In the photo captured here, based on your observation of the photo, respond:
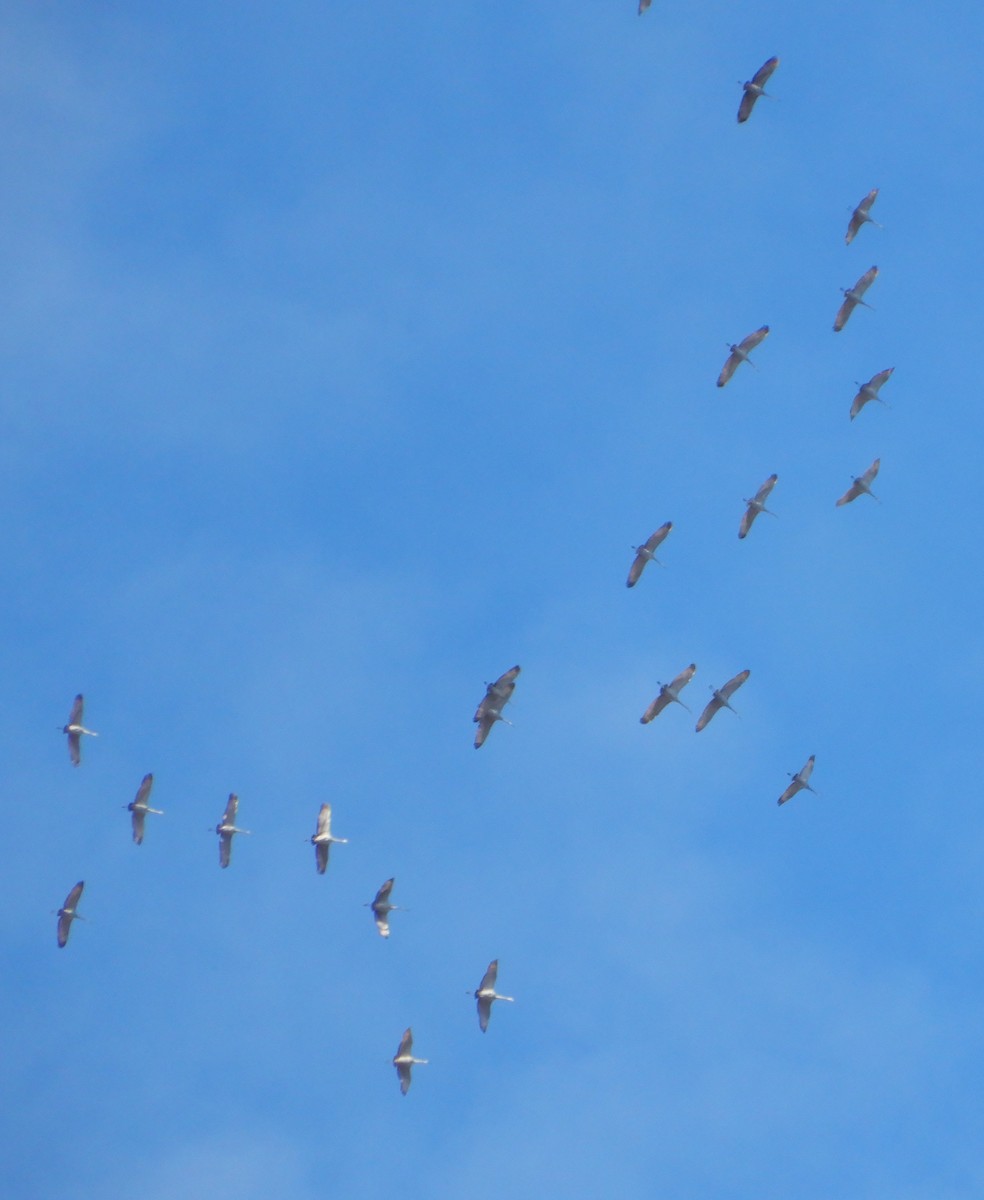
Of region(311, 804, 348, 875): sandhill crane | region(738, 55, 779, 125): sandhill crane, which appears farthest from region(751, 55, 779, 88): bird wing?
region(311, 804, 348, 875): sandhill crane

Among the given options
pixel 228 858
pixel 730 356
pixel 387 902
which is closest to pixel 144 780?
pixel 228 858

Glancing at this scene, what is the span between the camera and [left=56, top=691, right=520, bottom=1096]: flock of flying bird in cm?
8238

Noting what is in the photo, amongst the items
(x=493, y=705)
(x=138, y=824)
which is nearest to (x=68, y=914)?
(x=138, y=824)

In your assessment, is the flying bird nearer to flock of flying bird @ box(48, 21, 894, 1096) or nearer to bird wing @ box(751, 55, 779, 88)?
flock of flying bird @ box(48, 21, 894, 1096)

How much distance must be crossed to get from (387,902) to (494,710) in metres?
10.1

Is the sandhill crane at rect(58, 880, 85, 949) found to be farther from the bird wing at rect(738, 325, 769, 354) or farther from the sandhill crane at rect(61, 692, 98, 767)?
the bird wing at rect(738, 325, 769, 354)

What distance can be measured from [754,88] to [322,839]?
35.7 m

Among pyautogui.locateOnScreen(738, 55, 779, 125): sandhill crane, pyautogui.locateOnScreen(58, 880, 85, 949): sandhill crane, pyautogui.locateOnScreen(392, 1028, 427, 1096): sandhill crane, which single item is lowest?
pyautogui.locateOnScreen(392, 1028, 427, 1096): sandhill crane

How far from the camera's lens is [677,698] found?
8638cm

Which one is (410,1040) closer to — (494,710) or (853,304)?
(494,710)

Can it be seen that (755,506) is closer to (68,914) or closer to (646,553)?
(646,553)

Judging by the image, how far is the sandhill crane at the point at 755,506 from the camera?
87500mm

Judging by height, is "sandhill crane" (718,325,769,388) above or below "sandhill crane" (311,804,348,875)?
above

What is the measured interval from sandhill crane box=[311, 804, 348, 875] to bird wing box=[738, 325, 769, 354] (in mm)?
25721
